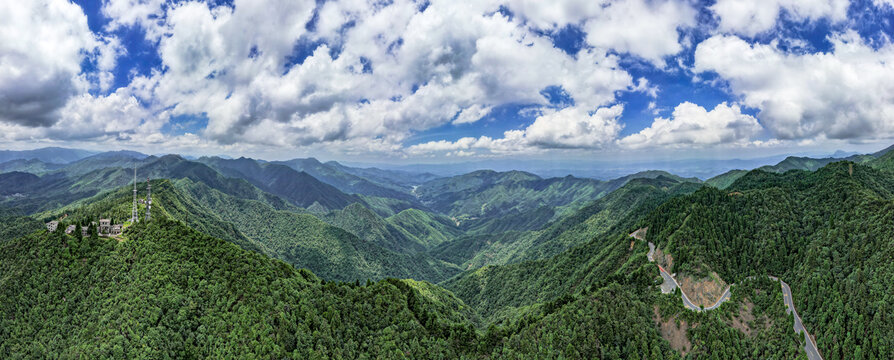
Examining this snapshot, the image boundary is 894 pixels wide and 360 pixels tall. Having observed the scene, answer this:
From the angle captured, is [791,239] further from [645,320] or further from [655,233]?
[645,320]

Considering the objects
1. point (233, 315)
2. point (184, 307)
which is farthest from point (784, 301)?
point (184, 307)

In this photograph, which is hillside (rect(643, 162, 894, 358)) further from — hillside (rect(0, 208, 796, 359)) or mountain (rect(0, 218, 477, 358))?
mountain (rect(0, 218, 477, 358))

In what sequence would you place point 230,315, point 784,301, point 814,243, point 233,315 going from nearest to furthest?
point 233,315
point 230,315
point 784,301
point 814,243

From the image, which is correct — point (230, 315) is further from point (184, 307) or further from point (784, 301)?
point (784, 301)

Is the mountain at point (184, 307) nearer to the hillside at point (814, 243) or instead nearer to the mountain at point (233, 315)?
the mountain at point (233, 315)

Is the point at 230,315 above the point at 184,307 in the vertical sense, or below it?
below

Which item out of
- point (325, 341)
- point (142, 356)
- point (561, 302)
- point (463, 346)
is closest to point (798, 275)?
point (561, 302)

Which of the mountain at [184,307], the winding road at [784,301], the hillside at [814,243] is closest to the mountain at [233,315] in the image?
the mountain at [184,307]

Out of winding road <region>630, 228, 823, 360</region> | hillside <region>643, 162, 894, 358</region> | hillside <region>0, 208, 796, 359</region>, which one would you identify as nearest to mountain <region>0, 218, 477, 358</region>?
hillside <region>0, 208, 796, 359</region>

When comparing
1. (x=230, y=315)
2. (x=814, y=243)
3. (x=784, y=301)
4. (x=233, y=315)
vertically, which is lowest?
(x=784, y=301)

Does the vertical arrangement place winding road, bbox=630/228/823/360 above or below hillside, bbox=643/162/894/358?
below

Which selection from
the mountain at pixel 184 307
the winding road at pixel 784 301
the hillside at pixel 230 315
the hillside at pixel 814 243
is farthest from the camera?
the winding road at pixel 784 301
